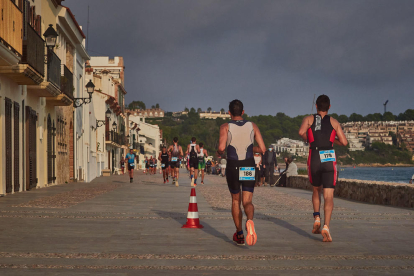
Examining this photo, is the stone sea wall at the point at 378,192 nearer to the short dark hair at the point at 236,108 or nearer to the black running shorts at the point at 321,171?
the black running shorts at the point at 321,171

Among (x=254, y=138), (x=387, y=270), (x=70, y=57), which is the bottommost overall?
(x=387, y=270)

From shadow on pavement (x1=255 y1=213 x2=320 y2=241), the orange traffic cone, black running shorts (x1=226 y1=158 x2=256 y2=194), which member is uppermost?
black running shorts (x1=226 y1=158 x2=256 y2=194)

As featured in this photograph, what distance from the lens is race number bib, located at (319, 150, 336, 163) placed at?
823 centimetres

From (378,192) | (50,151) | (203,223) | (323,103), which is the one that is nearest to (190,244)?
(203,223)

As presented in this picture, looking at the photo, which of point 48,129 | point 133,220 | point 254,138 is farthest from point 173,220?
point 48,129

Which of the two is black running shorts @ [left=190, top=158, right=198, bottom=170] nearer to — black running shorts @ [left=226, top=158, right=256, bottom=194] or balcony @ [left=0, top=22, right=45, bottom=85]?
balcony @ [left=0, top=22, right=45, bottom=85]

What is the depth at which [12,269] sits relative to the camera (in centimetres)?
582

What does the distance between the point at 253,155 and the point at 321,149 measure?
1.30 meters

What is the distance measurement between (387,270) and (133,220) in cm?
544

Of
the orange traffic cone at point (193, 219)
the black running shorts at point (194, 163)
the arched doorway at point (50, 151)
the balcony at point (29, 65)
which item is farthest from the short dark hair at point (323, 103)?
the arched doorway at point (50, 151)

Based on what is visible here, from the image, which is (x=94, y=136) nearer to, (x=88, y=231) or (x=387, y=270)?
(x=88, y=231)

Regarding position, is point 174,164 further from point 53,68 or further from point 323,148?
point 323,148

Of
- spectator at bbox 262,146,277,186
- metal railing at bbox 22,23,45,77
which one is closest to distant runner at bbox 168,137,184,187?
spectator at bbox 262,146,277,186

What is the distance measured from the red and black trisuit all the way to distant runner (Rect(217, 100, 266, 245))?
88 centimetres
